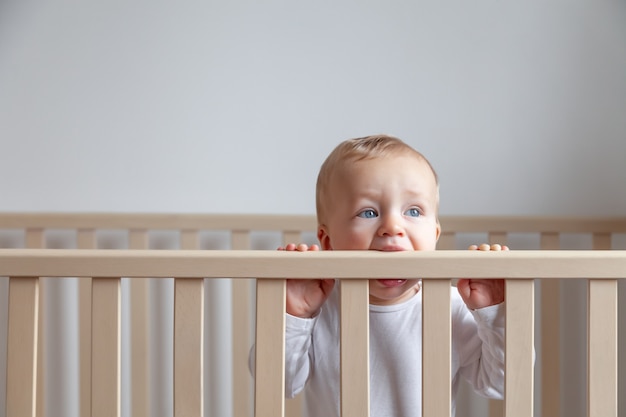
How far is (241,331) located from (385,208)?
659 mm

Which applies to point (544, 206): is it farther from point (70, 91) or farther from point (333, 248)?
point (70, 91)

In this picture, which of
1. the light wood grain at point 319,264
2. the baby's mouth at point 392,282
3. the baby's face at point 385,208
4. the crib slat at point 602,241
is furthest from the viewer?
the crib slat at point 602,241

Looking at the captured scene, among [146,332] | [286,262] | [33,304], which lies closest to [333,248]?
[286,262]

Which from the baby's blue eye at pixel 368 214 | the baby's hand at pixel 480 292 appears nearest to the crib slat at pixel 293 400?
the baby's blue eye at pixel 368 214

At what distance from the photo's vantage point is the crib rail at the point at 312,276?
0.81m

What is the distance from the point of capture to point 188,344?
0.82 metres

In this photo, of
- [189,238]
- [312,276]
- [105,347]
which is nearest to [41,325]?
[189,238]

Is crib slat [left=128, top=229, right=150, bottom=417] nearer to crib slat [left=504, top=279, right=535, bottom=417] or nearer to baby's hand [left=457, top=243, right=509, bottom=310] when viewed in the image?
baby's hand [left=457, top=243, right=509, bottom=310]

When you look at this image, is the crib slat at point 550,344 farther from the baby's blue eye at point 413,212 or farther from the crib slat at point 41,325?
the crib slat at point 41,325

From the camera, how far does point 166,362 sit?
1.67m

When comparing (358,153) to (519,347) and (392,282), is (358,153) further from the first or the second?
(519,347)

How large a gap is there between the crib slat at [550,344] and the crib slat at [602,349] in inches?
28.5

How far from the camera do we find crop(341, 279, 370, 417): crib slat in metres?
0.82

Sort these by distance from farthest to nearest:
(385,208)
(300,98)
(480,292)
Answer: (300,98) < (385,208) < (480,292)
